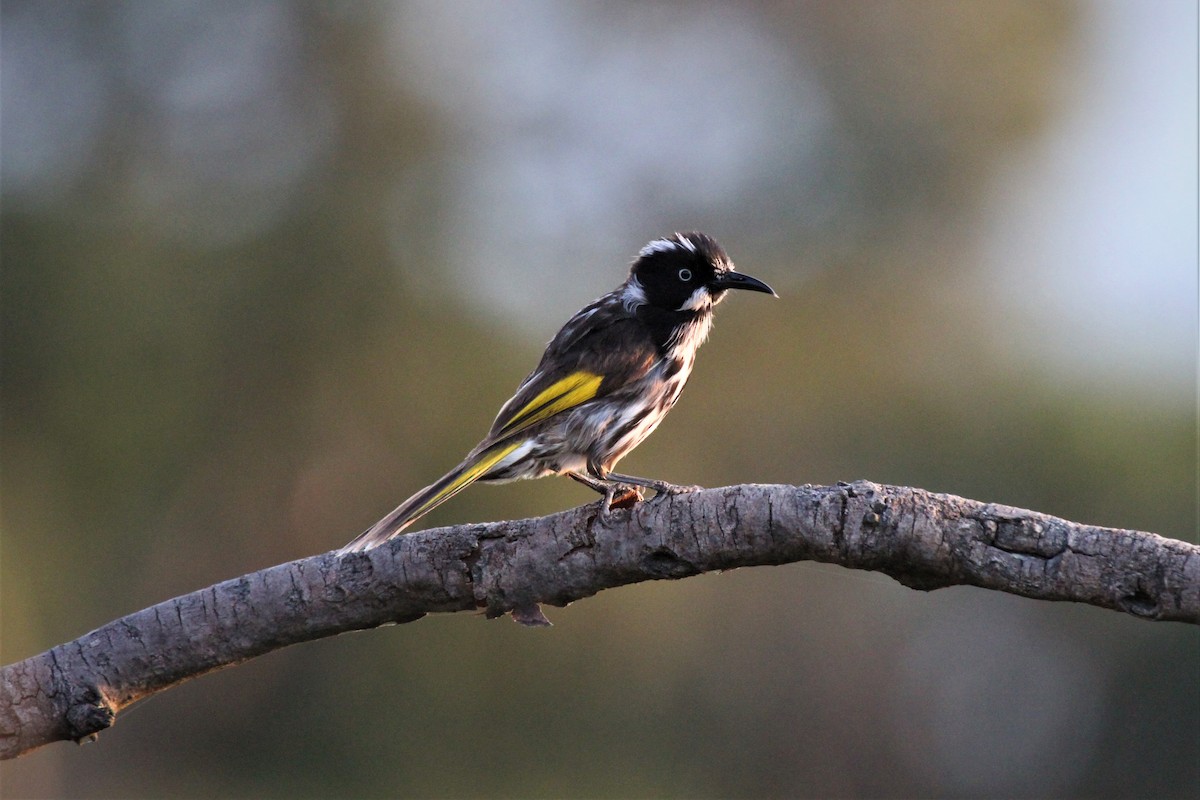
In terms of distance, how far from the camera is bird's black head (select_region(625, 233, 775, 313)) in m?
6.33

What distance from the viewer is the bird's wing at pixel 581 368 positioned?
5500 millimetres

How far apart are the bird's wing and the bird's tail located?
93mm

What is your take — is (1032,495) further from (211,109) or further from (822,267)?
(211,109)

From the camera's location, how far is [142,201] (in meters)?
14.2

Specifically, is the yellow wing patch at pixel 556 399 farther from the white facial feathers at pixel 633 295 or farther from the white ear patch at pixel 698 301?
the white ear patch at pixel 698 301

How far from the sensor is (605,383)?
5.64 m

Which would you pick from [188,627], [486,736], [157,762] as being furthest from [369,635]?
[188,627]

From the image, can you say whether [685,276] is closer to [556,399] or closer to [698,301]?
[698,301]

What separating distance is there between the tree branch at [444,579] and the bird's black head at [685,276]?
231 cm

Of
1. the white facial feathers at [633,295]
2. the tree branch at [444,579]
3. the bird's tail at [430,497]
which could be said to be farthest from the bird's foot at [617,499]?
the white facial feathers at [633,295]

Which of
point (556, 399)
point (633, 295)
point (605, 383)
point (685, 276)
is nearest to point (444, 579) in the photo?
point (556, 399)

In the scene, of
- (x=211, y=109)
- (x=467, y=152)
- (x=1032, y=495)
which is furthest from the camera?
(x=467, y=152)

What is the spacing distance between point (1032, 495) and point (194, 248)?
10.6 metres

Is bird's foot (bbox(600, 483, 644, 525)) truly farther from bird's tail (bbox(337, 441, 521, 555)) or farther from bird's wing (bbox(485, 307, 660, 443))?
bird's wing (bbox(485, 307, 660, 443))
